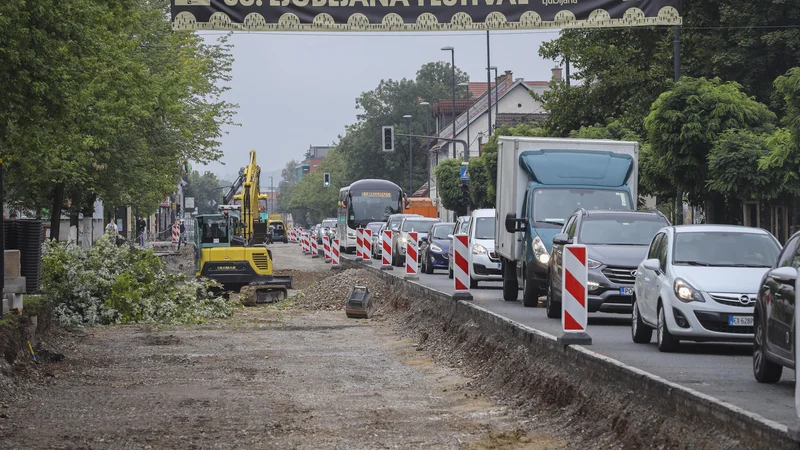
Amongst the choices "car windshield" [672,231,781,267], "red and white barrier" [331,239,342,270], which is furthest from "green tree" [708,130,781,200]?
"red and white barrier" [331,239,342,270]

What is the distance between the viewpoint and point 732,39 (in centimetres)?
4253

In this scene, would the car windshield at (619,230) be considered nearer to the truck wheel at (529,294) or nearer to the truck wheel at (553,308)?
the truck wheel at (553,308)

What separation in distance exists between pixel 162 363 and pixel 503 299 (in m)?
7.95

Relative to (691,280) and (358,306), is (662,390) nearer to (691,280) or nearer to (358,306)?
(691,280)

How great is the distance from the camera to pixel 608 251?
18.0 metres

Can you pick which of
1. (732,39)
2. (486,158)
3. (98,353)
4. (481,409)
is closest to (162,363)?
(98,353)

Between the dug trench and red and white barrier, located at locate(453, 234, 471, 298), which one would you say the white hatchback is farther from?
red and white barrier, located at locate(453, 234, 471, 298)

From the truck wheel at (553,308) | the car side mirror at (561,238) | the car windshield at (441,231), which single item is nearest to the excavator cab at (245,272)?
the car windshield at (441,231)

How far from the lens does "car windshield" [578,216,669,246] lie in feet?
60.8

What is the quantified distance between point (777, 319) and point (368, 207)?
5484 cm

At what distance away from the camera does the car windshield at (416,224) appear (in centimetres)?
4516

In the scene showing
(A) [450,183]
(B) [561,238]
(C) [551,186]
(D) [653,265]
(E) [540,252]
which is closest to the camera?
(D) [653,265]

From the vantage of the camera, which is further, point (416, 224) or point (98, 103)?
point (416, 224)

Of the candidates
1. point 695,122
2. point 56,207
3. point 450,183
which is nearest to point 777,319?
point 695,122
